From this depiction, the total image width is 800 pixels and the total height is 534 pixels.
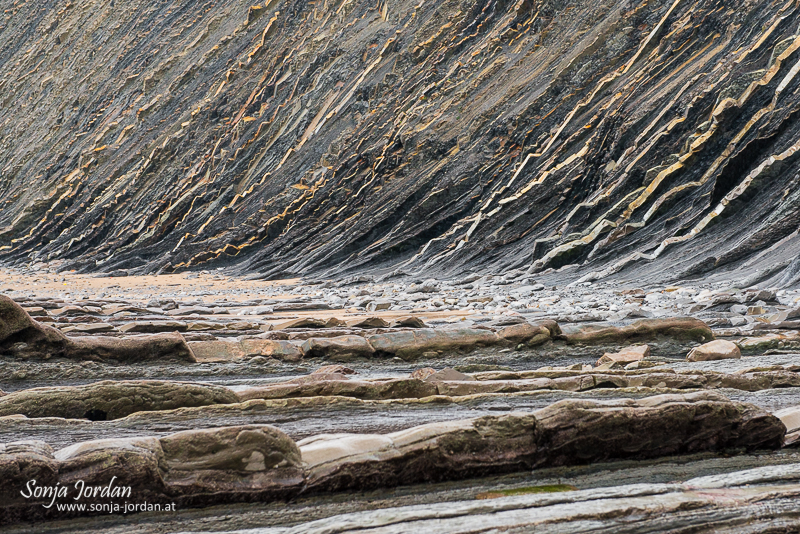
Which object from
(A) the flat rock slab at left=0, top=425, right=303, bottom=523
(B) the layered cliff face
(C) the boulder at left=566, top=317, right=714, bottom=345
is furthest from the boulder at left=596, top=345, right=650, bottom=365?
(B) the layered cliff face

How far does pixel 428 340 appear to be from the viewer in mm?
6574

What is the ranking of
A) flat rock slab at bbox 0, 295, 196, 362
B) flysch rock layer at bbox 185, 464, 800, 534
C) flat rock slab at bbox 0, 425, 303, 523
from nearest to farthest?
flysch rock layer at bbox 185, 464, 800, 534 < flat rock slab at bbox 0, 425, 303, 523 < flat rock slab at bbox 0, 295, 196, 362

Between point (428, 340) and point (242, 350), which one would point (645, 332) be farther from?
point (242, 350)

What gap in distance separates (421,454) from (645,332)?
4516 mm

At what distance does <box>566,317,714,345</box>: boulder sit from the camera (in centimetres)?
679

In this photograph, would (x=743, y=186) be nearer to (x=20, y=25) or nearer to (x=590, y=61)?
(x=590, y=61)

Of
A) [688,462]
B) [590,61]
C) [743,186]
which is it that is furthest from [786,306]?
[590,61]

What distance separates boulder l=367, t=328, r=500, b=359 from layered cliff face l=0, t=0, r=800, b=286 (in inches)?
230

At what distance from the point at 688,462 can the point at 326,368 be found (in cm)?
311

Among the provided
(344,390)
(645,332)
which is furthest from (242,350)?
(645,332)

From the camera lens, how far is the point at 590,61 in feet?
70.3

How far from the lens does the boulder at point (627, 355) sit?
18.9ft

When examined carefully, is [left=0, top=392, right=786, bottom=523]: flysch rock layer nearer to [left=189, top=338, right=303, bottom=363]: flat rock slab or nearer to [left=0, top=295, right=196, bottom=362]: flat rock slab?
[left=0, top=295, right=196, bottom=362]: flat rock slab

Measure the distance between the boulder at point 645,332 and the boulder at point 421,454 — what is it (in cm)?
367
